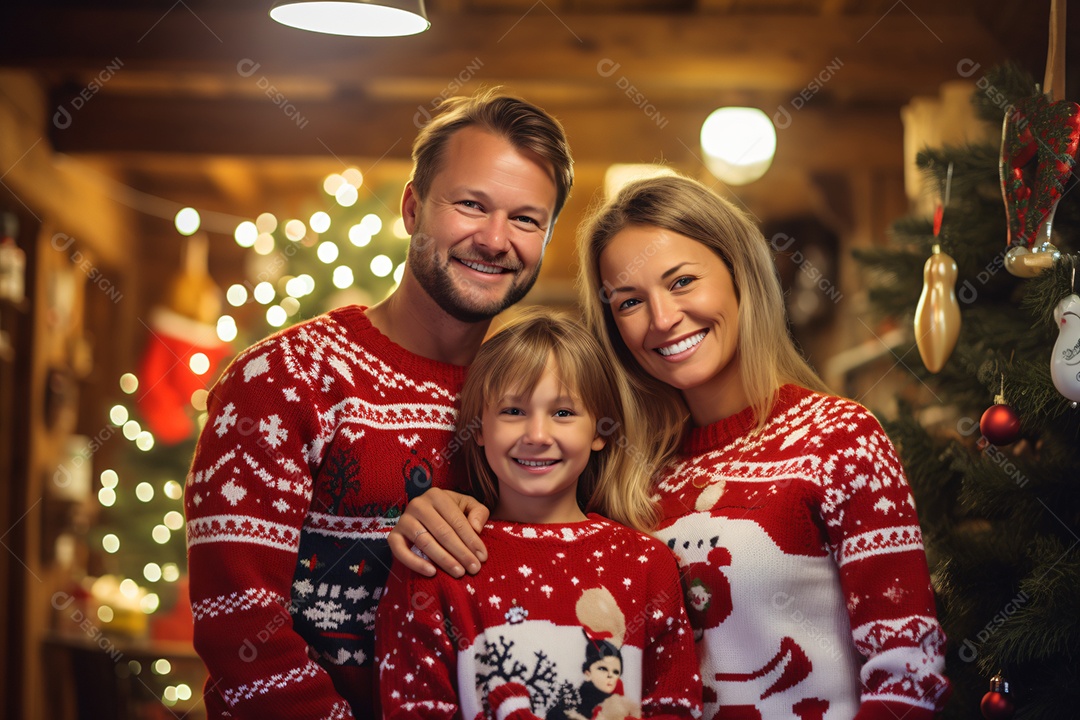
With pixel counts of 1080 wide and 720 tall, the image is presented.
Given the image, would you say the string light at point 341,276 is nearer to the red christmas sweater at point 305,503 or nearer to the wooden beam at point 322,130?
the wooden beam at point 322,130

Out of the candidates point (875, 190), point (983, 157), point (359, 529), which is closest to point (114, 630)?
point (359, 529)

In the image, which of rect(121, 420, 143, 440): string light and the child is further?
rect(121, 420, 143, 440): string light

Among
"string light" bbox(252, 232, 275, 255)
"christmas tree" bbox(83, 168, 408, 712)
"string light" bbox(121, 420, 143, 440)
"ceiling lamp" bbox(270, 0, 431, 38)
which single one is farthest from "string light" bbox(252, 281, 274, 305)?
"ceiling lamp" bbox(270, 0, 431, 38)

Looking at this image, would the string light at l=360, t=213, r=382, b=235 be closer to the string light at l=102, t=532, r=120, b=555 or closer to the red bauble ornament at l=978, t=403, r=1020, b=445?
the string light at l=102, t=532, r=120, b=555

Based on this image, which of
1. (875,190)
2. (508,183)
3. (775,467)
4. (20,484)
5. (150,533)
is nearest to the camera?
(775,467)

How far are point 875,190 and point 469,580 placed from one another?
456 cm

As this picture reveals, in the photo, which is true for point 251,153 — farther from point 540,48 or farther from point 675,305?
point 675,305

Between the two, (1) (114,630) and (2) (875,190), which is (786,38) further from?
(1) (114,630)

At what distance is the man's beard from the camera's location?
198cm

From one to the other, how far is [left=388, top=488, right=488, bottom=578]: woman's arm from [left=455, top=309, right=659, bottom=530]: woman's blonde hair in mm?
163

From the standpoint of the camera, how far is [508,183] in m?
2.00

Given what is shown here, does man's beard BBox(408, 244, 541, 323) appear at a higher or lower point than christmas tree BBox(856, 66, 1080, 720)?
higher

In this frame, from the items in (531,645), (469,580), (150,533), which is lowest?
(531,645)

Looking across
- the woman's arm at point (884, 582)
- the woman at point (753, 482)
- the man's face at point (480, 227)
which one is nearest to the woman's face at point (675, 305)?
the woman at point (753, 482)
